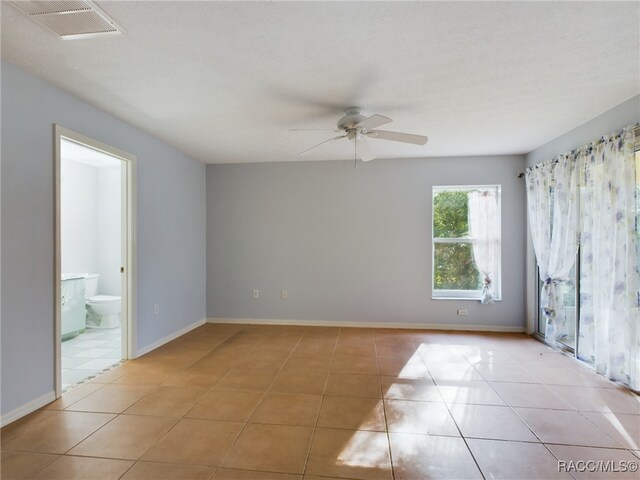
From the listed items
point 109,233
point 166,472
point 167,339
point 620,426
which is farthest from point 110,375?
point 620,426

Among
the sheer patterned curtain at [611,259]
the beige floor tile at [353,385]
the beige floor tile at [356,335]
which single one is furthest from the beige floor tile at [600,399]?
the beige floor tile at [356,335]

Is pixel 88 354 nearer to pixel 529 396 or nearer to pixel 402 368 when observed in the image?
pixel 402 368

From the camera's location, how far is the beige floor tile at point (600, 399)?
2.30m

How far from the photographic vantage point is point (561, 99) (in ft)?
8.55

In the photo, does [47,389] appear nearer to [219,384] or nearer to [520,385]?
[219,384]

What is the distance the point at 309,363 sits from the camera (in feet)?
10.4

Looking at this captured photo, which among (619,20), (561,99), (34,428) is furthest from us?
(561,99)

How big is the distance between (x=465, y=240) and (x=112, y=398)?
448 cm

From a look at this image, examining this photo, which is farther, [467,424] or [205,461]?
[467,424]

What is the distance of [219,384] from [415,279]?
2974 millimetres

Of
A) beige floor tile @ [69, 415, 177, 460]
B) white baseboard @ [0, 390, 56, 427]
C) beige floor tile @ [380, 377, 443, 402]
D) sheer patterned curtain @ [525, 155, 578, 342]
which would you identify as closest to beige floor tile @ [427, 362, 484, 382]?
beige floor tile @ [380, 377, 443, 402]

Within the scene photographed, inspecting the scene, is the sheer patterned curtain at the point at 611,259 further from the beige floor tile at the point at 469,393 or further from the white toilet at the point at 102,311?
the white toilet at the point at 102,311

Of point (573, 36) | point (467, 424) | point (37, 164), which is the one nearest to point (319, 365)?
point (467, 424)

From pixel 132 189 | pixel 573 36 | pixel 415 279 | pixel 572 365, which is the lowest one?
→ pixel 572 365
